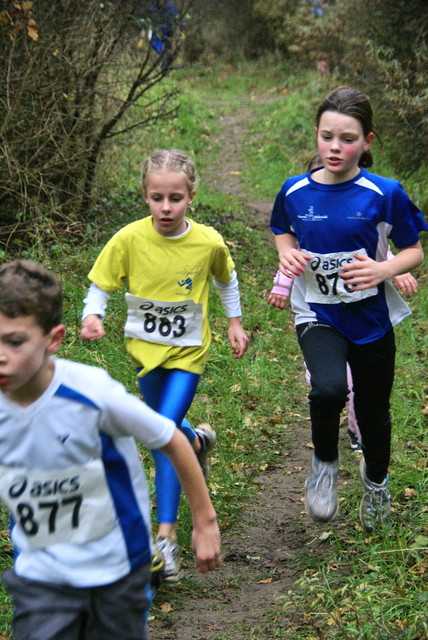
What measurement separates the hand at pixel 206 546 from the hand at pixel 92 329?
4.52 feet

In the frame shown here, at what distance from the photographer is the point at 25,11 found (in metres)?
7.45

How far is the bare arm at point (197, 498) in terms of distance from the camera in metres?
2.44

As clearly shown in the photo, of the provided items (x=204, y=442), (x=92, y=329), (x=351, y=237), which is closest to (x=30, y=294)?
(x=92, y=329)

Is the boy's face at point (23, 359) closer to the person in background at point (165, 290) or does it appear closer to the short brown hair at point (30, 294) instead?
the short brown hair at point (30, 294)

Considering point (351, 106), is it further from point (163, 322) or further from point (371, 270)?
point (163, 322)

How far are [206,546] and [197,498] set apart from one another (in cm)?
17

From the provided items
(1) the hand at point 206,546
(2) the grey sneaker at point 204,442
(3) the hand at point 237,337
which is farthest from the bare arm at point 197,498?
(2) the grey sneaker at point 204,442

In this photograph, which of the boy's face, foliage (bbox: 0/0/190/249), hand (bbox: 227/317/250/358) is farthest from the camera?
foliage (bbox: 0/0/190/249)

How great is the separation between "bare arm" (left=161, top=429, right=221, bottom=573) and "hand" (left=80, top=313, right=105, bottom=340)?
1.32 meters

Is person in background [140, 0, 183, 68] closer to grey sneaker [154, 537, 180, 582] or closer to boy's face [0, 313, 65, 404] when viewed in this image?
grey sneaker [154, 537, 180, 582]

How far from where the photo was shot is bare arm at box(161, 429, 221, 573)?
2.44 m

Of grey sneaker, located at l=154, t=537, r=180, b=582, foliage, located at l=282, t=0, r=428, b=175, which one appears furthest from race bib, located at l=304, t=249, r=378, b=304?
foliage, located at l=282, t=0, r=428, b=175

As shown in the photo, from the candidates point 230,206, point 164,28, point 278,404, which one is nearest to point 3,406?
point 278,404

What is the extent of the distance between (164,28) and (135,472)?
8434 millimetres
